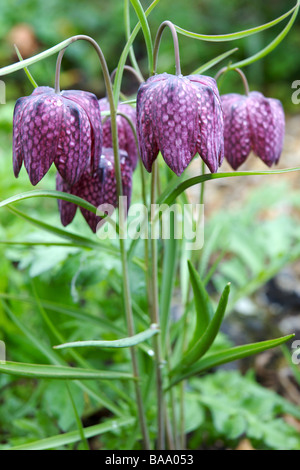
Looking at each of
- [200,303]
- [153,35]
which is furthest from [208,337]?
[153,35]

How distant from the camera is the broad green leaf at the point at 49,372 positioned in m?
0.64

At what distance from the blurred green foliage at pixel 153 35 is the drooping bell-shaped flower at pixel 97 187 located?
204 cm

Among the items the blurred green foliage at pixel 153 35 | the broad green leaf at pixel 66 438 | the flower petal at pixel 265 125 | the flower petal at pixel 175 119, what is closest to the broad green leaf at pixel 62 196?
the flower petal at pixel 175 119

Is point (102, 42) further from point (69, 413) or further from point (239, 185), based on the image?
point (69, 413)

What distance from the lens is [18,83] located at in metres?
2.95

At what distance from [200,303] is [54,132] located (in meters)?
0.29

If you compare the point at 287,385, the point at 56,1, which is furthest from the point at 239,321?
the point at 56,1

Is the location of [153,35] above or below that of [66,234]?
above

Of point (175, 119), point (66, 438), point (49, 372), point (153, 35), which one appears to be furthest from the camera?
point (153, 35)

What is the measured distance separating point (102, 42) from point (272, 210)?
69.4 inches

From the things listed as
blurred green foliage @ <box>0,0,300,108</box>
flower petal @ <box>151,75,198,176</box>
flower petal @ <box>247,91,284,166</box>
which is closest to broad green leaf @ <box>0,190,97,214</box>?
flower petal @ <box>151,75,198,176</box>

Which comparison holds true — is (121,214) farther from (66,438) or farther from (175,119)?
(66,438)

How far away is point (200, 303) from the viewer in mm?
691
